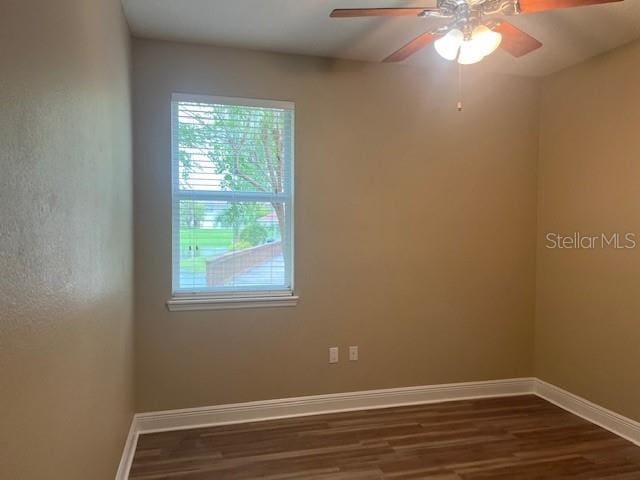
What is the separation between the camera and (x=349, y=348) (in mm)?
3273

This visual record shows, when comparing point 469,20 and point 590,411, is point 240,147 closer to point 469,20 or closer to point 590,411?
point 469,20

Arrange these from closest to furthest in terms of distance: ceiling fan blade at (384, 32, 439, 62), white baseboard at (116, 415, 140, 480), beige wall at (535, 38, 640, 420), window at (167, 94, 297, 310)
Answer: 1. ceiling fan blade at (384, 32, 439, 62)
2. white baseboard at (116, 415, 140, 480)
3. beige wall at (535, 38, 640, 420)
4. window at (167, 94, 297, 310)

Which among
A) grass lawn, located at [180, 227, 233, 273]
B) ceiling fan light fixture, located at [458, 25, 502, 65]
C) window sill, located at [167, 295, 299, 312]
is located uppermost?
ceiling fan light fixture, located at [458, 25, 502, 65]

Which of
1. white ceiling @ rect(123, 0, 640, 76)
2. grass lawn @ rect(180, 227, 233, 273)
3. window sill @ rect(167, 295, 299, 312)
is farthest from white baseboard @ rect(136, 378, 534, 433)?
white ceiling @ rect(123, 0, 640, 76)

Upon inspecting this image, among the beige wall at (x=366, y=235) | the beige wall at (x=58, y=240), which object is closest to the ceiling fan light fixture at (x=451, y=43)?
the beige wall at (x=366, y=235)

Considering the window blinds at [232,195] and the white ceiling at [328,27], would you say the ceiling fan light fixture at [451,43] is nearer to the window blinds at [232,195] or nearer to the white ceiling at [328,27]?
the white ceiling at [328,27]

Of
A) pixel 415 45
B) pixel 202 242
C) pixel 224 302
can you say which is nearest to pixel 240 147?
pixel 202 242

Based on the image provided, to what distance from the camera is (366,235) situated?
3262 millimetres

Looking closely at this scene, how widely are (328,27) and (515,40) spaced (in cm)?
110

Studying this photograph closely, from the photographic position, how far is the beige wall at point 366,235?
292cm

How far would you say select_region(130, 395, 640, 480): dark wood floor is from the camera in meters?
2.47

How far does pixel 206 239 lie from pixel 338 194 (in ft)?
3.25

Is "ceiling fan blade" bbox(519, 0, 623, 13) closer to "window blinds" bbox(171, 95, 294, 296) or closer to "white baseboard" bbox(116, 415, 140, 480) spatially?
"window blinds" bbox(171, 95, 294, 296)

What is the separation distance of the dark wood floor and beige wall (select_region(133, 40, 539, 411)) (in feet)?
0.90
